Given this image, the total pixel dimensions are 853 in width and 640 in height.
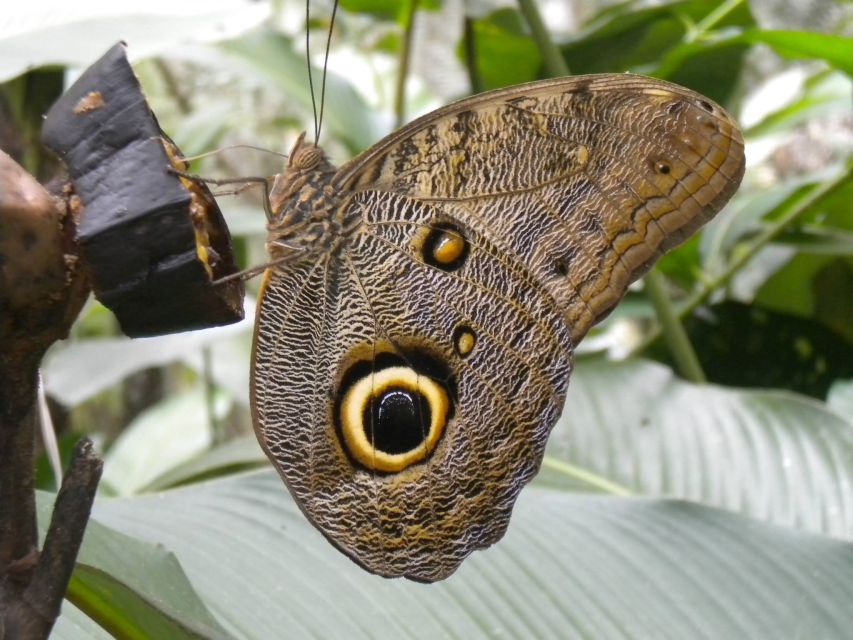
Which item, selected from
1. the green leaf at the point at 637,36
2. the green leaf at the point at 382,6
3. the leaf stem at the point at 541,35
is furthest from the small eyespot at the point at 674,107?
the green leaf at the point at 382,6

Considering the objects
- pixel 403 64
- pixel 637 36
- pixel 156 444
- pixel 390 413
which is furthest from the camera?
pixel 156 444

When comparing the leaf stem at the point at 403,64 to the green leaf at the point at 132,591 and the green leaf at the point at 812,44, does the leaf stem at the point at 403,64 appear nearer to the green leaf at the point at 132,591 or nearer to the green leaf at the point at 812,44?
the green leaf at the point at 812,44

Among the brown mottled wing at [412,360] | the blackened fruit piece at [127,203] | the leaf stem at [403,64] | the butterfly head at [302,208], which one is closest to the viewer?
the blackened fruit piece at [127,203]

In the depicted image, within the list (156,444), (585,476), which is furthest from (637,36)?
(156,444)

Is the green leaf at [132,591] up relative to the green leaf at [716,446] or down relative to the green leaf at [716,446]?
up

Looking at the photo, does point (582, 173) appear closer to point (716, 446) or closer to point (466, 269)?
point (466, 269)

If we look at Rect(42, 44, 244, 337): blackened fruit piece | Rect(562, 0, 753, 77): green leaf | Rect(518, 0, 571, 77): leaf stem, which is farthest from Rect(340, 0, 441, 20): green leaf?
Rect(42, 44, 244, 337): blackened fruit piece

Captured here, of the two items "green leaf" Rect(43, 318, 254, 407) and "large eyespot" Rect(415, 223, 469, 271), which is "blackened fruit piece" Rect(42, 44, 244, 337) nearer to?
"large eyespot" Rect(415, 223, 469, 271)
